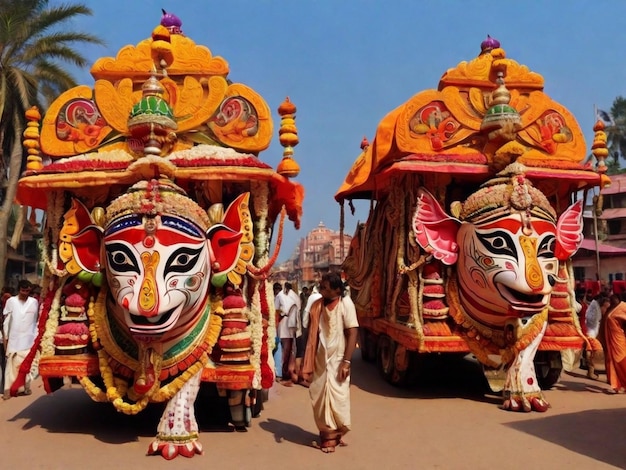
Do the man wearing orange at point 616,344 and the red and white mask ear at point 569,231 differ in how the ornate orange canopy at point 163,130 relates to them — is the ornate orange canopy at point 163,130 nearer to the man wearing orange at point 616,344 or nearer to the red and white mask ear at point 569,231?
the red and white mask ear at point 569,231

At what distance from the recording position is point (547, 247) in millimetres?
6164

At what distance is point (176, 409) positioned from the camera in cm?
484

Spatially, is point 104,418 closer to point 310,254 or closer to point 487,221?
point 487,221

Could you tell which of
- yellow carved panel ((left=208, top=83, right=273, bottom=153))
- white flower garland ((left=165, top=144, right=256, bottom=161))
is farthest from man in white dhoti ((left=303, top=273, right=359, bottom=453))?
yellow carved panel ((left=208, top=83, right=273, bottom=153))

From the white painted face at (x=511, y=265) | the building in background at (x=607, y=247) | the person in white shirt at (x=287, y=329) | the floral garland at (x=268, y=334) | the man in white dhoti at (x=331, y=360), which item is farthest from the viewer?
the building in background at (x=607, y=247)

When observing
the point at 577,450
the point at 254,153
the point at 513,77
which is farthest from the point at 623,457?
the point at 513,77

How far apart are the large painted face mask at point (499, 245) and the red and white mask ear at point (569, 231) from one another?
0.01m

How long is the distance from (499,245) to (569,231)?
1.43 meters

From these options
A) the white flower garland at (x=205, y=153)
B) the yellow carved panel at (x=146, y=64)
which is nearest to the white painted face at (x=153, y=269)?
the white flower garland at (x=205, y=153)

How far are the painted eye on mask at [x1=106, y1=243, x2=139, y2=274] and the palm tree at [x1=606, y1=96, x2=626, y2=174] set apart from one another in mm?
36809

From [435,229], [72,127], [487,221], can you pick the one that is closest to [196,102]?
[72,127]

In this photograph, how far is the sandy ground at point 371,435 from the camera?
458 centimetres

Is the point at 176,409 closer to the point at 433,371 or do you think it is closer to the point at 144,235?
the point at 144,235

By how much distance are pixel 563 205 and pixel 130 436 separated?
5866mm
